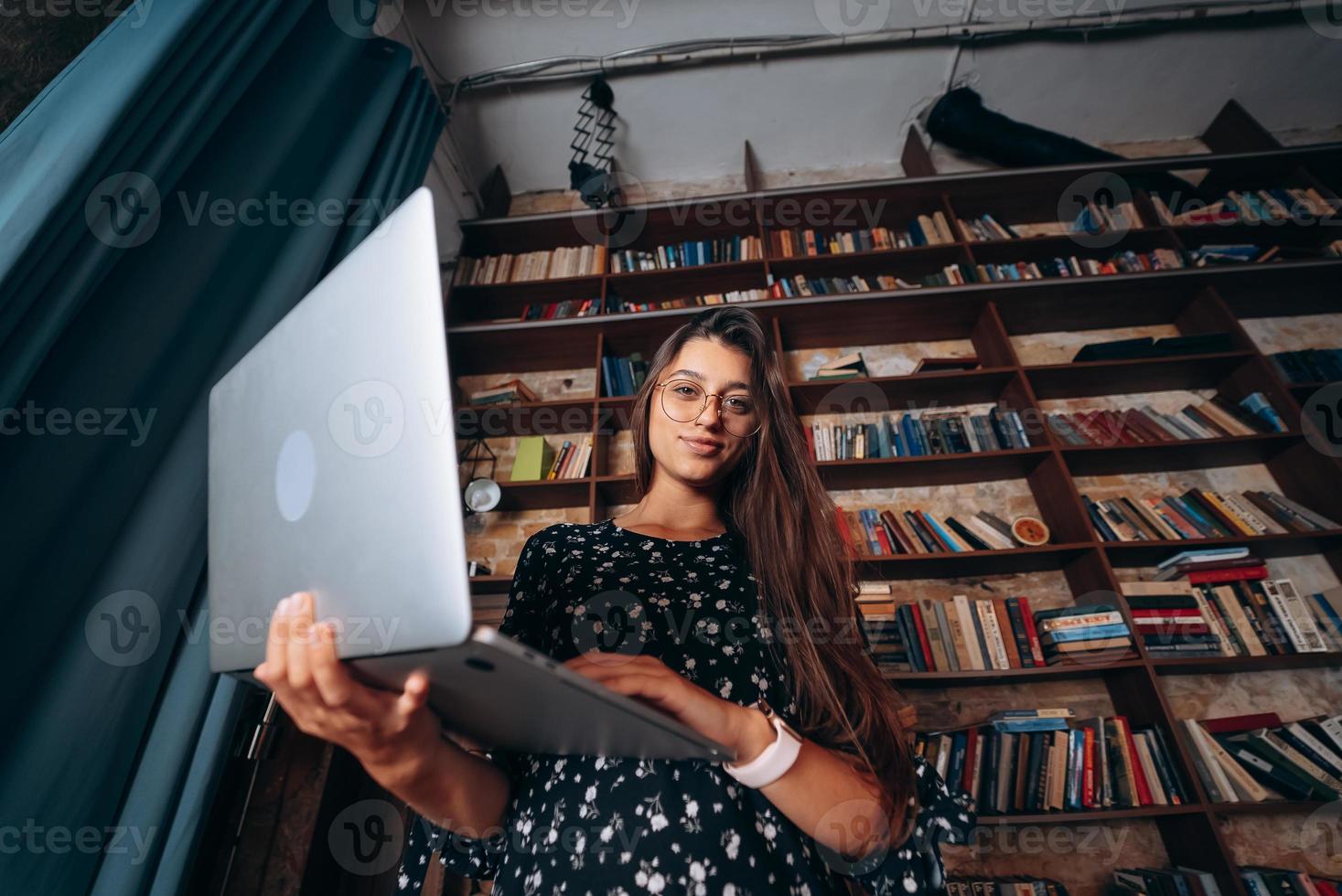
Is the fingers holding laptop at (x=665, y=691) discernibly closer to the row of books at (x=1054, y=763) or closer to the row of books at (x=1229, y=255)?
the row of books at (x=1054, y=763)

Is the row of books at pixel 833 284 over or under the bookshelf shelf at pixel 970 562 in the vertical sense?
over

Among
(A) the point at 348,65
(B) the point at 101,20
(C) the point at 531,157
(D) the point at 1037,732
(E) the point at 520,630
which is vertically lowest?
(D) the point at 1037,732

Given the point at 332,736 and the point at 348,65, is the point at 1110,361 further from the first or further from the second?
the point at 348,65

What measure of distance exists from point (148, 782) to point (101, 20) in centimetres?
179

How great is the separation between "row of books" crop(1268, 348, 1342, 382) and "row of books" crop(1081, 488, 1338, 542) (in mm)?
519

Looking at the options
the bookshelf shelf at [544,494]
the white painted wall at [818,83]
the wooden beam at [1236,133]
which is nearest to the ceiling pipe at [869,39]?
the white painted wall at [818,83]

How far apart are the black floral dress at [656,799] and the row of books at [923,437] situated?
150cm

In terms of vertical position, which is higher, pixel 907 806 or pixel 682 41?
pixel 682 41

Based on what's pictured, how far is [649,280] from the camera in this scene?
297 centimetres

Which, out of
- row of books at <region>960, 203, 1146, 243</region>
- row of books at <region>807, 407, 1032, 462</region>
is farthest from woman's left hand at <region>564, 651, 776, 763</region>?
row of books at <region>960, 203, 1146, 243</region>

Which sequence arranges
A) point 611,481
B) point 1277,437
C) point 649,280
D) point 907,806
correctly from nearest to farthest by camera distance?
point 907,806, point 1277,437, point 611,481, point 649,280

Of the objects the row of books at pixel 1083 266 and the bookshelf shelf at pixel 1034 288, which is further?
the row of books at pixel 1083 266

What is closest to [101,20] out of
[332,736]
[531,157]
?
[332,736]

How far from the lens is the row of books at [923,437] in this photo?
2.44 meters
